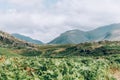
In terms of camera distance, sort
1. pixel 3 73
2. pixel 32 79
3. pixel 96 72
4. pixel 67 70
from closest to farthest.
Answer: pixel 32 79 → pixel 3 73 → pixel 67 70 → pixel 96 72

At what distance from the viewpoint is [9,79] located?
80.1 ft

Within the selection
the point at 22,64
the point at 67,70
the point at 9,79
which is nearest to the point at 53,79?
the point at 9,79

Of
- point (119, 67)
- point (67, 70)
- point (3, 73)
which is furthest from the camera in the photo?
point (119, 67)

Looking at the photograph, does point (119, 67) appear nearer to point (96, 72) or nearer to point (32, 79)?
point (96, 72)

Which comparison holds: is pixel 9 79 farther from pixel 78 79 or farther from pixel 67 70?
pixel 67 70

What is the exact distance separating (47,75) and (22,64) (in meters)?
16.8

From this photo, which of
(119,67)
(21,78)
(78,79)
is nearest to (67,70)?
(78,79)

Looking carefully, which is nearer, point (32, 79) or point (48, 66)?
point (32, 79)

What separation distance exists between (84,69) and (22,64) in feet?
31.1

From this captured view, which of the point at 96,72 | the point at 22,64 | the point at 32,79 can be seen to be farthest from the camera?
the point at 22,64

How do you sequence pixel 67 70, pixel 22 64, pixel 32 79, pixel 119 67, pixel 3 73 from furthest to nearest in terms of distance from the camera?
pixel 119 67 < pixel 22 64 < pixel 67 70 < pixel 3 73 < pixel 32 79

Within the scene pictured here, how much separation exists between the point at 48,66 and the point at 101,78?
5313mm

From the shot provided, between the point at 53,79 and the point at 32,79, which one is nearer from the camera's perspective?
the point at 32,79

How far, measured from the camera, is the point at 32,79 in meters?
24.4
